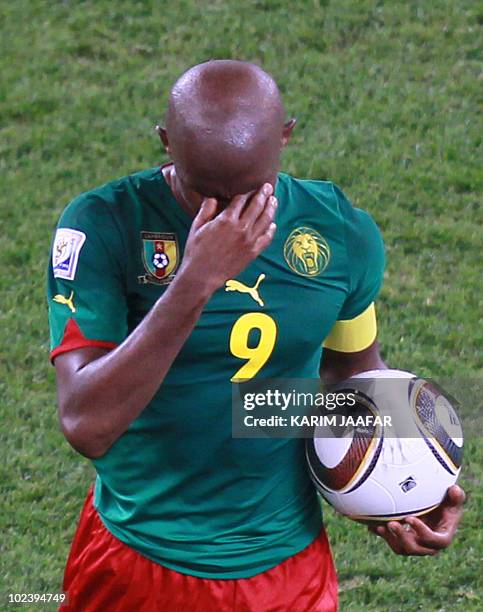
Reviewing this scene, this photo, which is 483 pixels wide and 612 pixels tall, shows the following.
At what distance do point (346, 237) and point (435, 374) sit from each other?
3.28 m

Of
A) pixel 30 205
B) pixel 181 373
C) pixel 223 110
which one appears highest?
pixel 223 110

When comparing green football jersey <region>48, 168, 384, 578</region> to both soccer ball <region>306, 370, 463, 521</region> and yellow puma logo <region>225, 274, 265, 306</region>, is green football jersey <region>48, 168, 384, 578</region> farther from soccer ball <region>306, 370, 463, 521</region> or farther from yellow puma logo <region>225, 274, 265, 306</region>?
soccer ball <region>306, 370, 463, 521</region>

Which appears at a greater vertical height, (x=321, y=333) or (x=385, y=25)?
(x=321, y=333)

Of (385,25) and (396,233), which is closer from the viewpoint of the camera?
(396,233)

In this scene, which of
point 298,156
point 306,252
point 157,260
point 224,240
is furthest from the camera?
point 298,156

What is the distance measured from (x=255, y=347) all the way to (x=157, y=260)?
34cm

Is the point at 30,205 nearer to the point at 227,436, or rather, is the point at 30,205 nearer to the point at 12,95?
the point at 12,95

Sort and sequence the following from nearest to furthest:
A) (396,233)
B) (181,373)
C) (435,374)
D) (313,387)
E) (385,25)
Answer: (181,373) < (313,387) < (435,374) < (396,233) < (385,25)

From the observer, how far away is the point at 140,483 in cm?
375

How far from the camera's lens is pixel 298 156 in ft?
28.0

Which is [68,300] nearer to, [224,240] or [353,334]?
[224,240]

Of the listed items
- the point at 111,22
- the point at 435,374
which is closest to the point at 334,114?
the point at 111,22

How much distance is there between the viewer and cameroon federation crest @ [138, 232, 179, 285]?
3520 mm

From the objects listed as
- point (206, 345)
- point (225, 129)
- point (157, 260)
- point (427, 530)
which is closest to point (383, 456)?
point (427, 530)
